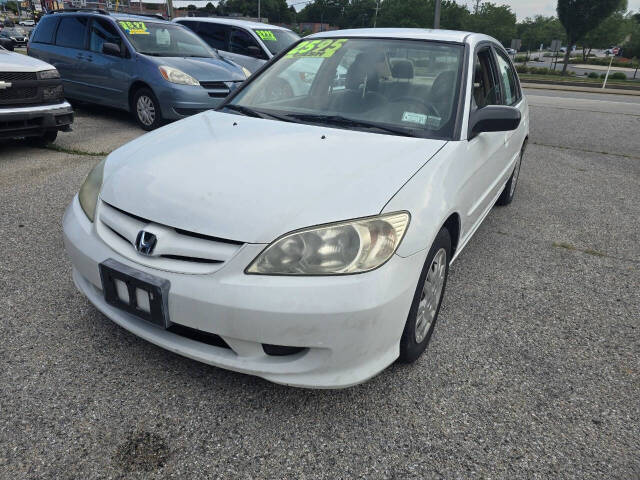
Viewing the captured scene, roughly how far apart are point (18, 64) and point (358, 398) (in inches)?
207

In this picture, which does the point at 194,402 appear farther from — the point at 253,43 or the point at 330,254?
the point at 253,43

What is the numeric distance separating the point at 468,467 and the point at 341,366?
1.93 feet

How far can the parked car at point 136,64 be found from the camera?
6.69 m

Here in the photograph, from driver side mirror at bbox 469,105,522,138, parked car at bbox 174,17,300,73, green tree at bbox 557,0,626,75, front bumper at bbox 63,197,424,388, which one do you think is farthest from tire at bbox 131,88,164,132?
green tree at bbox 557,0,626,75

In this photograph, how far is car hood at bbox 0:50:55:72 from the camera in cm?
505

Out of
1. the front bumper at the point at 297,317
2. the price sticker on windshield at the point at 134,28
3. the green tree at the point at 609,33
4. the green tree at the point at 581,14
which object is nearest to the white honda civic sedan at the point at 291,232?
the front bumper at the point at 297,317

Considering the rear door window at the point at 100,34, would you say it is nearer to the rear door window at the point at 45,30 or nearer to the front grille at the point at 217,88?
the rear door window at the point at 45,30

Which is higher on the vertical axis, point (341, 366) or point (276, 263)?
point (276, 263)

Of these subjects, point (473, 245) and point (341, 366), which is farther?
point (473, 245)

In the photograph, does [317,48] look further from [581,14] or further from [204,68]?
[581,14]

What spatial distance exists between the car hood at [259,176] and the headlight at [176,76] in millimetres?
4431

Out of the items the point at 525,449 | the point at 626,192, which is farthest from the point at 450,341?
the point at 626,192

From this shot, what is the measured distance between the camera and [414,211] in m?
1.96

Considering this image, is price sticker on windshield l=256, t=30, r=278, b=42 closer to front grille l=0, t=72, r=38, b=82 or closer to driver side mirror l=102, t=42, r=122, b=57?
driver side mirror l=102, t=42, r=122, b=57
